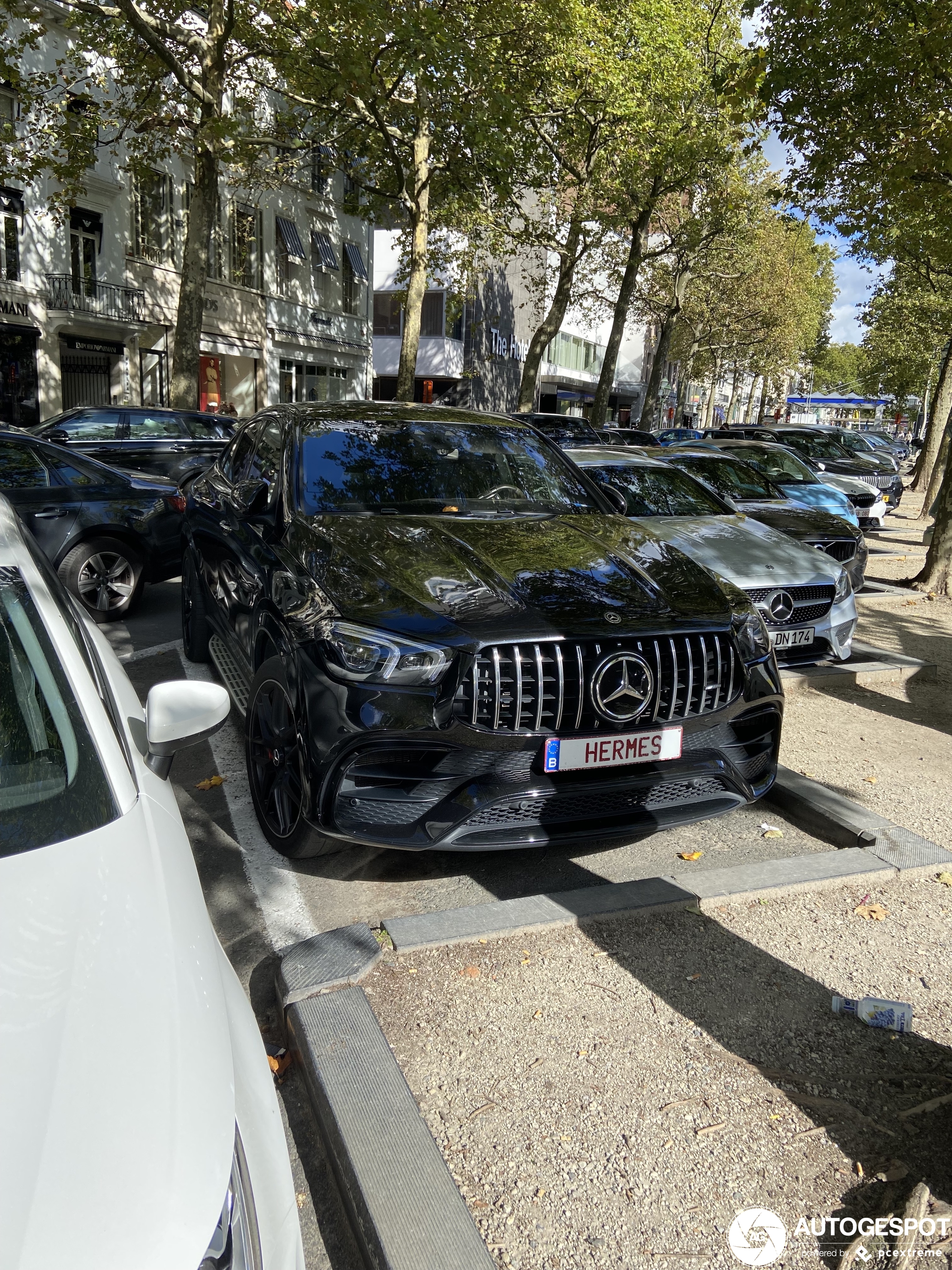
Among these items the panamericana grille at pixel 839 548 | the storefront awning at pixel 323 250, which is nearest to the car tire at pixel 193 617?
the panamericana grille at pixel 839 548

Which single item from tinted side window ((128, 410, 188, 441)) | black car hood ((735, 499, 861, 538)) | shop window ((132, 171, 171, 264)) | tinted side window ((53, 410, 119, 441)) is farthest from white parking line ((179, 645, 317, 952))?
shop window ((132, 171, 171, 264))

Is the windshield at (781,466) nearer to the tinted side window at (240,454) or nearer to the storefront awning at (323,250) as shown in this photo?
the tinted side window at (240,454)

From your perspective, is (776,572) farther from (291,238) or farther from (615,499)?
(291,238)

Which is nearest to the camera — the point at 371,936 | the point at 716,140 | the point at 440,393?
the point at 371,936

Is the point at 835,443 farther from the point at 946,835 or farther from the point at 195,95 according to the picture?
the point at 946,835

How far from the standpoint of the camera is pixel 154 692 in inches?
88.5

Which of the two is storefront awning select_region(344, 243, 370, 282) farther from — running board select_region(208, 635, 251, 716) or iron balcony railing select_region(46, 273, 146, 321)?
running board select_region(208, 635, 251, 716)

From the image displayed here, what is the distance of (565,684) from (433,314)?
143 ft

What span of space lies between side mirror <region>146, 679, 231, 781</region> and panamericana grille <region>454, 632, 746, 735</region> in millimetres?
1269

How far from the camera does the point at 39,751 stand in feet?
6.56

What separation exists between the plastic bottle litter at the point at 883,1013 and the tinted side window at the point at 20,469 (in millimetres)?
6777

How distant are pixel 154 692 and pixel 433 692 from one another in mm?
1328

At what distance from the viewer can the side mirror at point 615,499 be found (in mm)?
5426

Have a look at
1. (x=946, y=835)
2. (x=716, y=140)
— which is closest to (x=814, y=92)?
(x=946, y=835)
